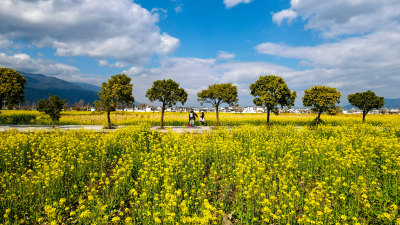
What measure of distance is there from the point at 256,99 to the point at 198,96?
9.16 m

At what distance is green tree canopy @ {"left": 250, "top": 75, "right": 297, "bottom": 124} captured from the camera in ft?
85.8

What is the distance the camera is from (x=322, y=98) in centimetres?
2825

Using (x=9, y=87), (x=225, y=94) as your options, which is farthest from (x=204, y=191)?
(x=9, y=87)

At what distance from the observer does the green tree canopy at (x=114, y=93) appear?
24703 millimetres

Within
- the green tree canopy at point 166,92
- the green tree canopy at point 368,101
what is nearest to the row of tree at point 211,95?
the green tree canopy at point 166,92

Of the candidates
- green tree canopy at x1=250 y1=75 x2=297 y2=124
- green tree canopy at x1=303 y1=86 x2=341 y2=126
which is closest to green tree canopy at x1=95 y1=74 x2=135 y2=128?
green tree canopy at x1=250 y1=75 x2=297 y2=124

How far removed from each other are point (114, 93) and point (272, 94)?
70.0 ft

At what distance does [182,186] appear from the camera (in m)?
7.83

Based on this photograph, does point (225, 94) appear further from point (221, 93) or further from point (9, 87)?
point (9, 87)

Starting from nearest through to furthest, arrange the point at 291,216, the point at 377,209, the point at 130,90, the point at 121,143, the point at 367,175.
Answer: the point at 291,216 → the point at 377,209 → the point at 367,175 → the point at 121,143 → the point at 130,90

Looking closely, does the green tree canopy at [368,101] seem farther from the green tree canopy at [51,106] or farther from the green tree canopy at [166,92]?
the green tree canopy at [51,106]

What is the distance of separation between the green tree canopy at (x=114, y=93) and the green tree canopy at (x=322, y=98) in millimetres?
26638

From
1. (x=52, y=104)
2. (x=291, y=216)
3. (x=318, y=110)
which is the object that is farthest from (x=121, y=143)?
(x=318, y=110)

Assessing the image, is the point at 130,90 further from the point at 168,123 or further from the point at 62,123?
the point at 62,123
